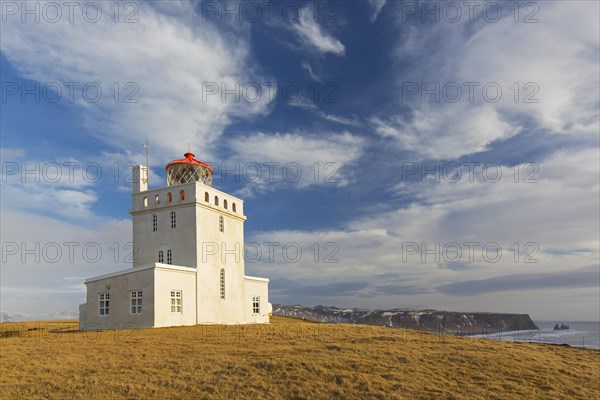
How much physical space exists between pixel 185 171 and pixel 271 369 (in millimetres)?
21682

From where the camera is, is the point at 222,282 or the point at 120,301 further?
the point at 222,282

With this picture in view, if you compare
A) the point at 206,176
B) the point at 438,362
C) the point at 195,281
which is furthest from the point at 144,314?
the point at 438,362

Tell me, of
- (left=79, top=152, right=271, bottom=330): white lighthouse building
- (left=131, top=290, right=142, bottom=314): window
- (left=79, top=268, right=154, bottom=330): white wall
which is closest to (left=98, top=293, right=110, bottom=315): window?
(left=79, top=152, right=271, bottom=330): white lighthouse building

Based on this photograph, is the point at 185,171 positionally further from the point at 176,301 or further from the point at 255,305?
the point at 255,305

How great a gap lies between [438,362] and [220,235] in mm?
20240

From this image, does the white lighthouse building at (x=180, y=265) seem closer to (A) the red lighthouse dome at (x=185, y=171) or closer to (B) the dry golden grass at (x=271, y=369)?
(A) the red lighthouse dome at (x=185, y=171)

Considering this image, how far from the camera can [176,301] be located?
2986cm

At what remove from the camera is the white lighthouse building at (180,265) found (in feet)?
93.7

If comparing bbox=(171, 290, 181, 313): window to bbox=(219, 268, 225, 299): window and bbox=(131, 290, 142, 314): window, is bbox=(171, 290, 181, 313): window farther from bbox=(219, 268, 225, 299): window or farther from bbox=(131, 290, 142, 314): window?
bbox=(219, 268, 225, 299): window

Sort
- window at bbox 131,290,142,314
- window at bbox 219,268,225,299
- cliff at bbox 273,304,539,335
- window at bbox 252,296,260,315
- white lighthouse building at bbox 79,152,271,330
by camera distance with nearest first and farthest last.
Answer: window at bbox 131,290,142,314, white lighthouse building at bbox 79,152,271,330, window at bbox 219,268,225,299, window at bbox 252,296,260,315, cliff at bbox 273,304,539,335

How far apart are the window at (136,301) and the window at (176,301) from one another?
6.90ft

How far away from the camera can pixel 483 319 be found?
602 ft

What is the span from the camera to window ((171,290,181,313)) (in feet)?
96.9

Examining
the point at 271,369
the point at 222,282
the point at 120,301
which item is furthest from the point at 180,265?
the point at 271,369
